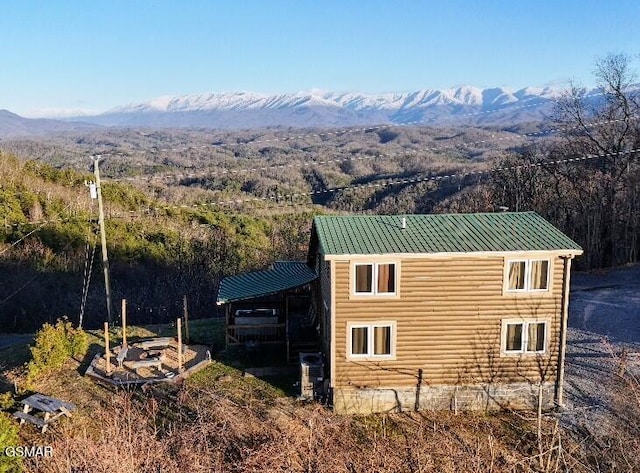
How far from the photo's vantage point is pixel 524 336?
14781 mm

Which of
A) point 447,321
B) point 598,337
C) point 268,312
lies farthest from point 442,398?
point 598,337

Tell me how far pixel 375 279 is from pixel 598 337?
1041 cm

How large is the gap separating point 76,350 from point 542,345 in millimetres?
14407

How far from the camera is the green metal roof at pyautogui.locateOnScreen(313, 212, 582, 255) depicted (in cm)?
1427

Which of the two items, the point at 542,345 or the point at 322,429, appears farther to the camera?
the point at 542,345

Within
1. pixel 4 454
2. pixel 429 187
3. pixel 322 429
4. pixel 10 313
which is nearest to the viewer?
pixel 4 454

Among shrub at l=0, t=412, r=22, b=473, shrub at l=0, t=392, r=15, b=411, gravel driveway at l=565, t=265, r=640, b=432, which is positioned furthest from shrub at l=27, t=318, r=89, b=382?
gravel driveway at l=565, t=265, r=640, b=432

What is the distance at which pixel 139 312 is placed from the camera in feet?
88.9

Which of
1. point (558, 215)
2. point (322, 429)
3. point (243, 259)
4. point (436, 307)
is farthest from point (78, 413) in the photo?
point (558, 215)

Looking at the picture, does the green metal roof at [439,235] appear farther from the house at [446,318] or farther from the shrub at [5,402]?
the shrub at [5,402]

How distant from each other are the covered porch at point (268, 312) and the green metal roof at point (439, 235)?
2755 millimetres

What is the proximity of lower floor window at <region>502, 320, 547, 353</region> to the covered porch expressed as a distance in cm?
604

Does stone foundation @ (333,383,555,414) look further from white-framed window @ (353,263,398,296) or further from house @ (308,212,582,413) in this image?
white-framed window @ (353,263,398,296)

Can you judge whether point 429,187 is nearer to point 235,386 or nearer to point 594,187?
point 594,187
